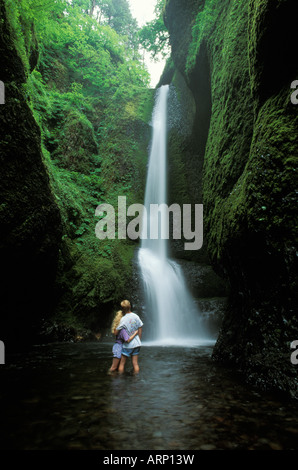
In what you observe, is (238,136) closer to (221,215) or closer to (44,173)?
(221,215)

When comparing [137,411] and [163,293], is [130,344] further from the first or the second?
[163,293]

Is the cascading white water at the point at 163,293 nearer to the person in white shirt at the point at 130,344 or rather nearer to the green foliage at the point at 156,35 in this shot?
the person in white shirt at the point at 130,344

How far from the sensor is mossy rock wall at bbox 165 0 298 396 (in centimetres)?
416

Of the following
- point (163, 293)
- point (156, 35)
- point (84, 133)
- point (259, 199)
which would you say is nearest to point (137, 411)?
point (259, 199)

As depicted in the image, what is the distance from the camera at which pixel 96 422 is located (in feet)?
9.20

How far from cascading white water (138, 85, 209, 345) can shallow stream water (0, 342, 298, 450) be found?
543 cm

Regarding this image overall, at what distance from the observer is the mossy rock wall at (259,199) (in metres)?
4.16

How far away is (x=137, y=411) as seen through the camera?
316 centimetres

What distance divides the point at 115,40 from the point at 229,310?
87.3 feet

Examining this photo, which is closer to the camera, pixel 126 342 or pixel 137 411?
pixel 137 411

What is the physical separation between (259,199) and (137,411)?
12.4 ft

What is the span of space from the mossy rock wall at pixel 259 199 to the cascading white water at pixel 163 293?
14.1ft

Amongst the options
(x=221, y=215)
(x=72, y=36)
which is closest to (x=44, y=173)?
(x=221, y=215)

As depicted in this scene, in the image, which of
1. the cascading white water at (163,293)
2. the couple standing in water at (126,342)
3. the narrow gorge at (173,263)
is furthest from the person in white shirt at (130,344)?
the cascading white water at (163,293)
